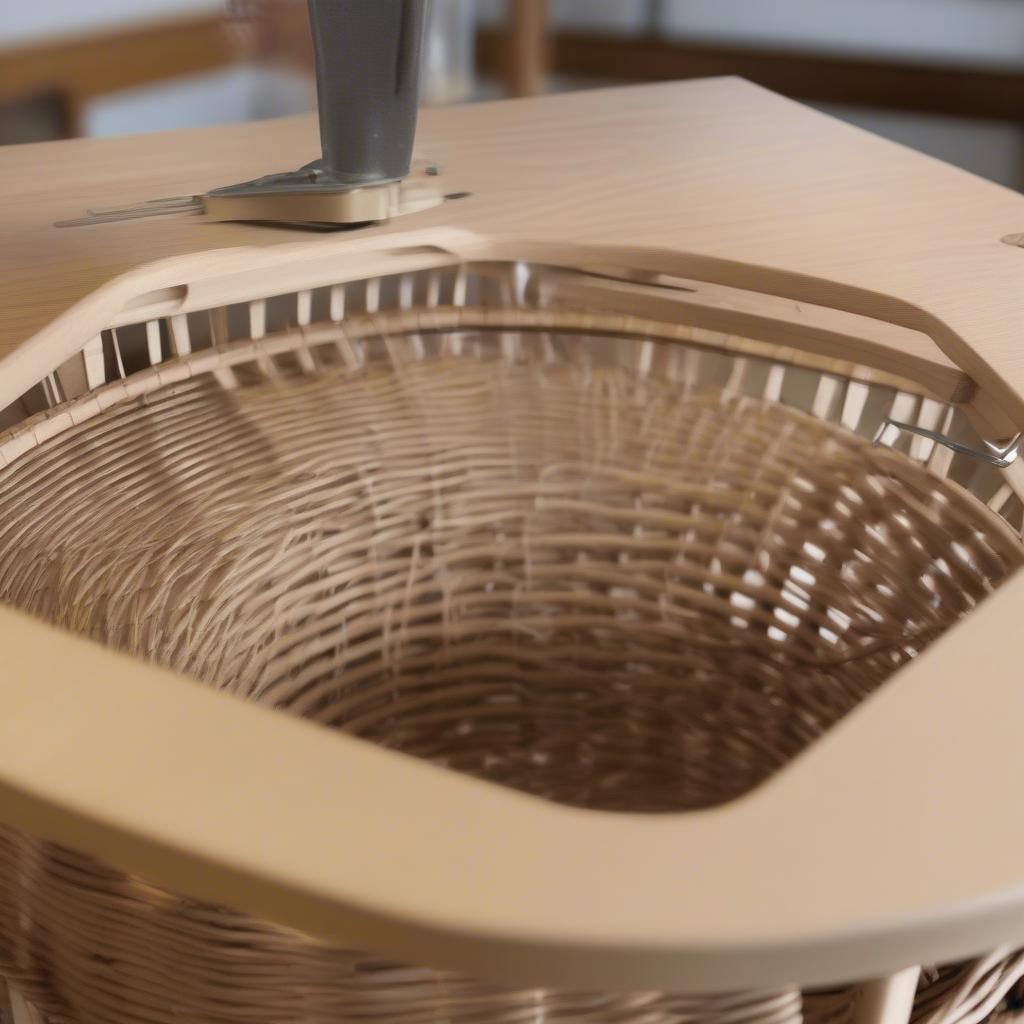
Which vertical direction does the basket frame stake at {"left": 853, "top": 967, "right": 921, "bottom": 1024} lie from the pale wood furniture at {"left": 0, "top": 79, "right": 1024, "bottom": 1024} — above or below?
below

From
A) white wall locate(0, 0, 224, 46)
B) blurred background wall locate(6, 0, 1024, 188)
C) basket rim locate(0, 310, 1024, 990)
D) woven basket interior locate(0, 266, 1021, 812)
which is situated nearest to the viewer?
basket rim locate(0, 310, 1024, 990)

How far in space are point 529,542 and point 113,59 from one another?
6.58ft

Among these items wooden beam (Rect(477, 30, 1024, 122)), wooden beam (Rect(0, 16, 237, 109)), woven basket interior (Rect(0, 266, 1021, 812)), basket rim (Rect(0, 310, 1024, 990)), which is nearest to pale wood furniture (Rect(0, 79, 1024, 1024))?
basket rim (Rect(0, 310, 1024, 990))

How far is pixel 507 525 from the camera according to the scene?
0.71 metres

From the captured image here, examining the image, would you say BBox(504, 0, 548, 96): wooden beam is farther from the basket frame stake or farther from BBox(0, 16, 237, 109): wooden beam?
the basket frame stake

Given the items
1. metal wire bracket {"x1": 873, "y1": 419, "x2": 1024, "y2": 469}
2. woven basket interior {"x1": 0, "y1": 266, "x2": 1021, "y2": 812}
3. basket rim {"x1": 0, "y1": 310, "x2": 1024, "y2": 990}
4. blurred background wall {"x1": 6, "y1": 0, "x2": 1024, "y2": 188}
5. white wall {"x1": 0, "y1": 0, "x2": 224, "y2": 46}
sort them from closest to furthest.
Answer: basket rim {"x1": 0, "y1": 310, "x2": 1024, "y2": 990}
metal wire bracket {"x1": 873, "y1": 419, "x2": 1024, "y2": 469}
woven basket interior {"x1": 0, "y1": 266, "x2": 1021, "y2": 812}
white wall {"x1": 0, "y1": 0, "x2": 224, "y2": 46}
blurred background wall {"x1": 6, "y1": 0, "x2": 1024, "y2": 188}

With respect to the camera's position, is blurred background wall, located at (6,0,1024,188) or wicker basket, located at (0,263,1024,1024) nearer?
wicker basket, located at (0,263,1024,1024)

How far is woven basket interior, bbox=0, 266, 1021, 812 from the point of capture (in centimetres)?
58

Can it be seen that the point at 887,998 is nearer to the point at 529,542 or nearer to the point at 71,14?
the point at 529,542

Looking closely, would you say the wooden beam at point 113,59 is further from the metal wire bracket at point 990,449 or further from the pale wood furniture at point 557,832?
the pale wood furniture at point 557,832

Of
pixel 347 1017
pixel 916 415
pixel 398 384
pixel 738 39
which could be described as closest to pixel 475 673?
pixel 398 384

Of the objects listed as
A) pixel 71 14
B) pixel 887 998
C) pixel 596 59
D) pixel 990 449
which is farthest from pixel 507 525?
pixel 596 59

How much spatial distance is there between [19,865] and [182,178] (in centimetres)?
39

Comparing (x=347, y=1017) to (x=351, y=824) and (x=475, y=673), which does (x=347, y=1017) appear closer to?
(x=351, y=824)
